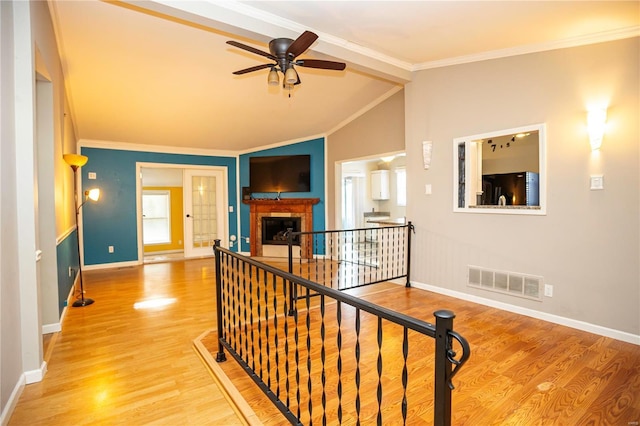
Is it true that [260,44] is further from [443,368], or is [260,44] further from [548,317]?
[548,317]

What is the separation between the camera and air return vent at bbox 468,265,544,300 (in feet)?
10.9

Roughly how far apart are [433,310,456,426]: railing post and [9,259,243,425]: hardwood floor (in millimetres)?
1335

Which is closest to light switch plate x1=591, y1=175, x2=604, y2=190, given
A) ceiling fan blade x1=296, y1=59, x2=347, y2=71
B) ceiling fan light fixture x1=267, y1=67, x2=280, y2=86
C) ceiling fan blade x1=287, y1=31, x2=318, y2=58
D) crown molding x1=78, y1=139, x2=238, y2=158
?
ceiling fan blade x1=296, y1=59, x2=347, y2=71

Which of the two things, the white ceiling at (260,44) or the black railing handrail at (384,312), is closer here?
the black railing handrail at (384,312)

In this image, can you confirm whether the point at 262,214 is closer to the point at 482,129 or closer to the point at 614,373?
the point at 482,129

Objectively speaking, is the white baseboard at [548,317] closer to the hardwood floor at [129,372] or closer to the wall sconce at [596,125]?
the wall sconce at [596,125]

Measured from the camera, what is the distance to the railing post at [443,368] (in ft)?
3.22

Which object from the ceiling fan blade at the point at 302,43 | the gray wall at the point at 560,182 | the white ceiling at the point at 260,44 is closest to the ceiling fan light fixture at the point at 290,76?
the ceiling fan blade at the point at 302,43

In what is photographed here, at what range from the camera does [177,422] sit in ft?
6.10

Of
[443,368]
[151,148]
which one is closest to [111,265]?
[151,148]

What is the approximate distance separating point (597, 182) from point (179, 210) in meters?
8.56

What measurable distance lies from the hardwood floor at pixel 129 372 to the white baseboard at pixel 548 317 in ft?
9.40

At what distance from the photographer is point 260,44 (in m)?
3.55

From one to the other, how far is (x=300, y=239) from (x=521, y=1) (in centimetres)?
514
